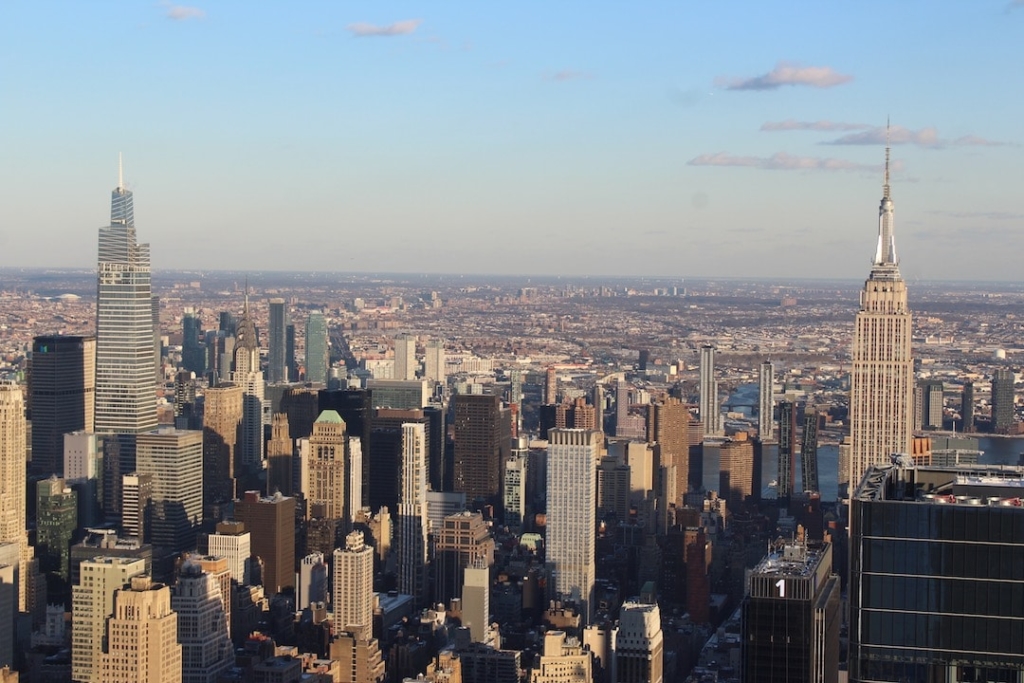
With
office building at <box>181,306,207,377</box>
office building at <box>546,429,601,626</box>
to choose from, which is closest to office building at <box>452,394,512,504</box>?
office building at <box>546,429,601,626</box>

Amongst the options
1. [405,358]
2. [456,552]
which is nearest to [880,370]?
[456,552]

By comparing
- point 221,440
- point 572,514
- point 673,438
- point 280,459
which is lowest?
point 572,514

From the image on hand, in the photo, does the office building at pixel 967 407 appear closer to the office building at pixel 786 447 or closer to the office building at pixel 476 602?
the office building at pixel 786 447

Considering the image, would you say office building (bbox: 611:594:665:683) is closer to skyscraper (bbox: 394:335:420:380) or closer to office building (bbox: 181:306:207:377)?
skyscraper (bbox: 394:335:420:380)

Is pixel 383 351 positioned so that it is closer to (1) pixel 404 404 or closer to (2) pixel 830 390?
(1) pixel 404 404

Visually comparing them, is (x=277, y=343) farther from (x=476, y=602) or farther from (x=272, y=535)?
(x=476, y=602)

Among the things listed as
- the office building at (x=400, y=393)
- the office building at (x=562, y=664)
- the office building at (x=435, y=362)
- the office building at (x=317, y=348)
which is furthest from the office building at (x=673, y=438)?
the office building at (x=562, y=664)

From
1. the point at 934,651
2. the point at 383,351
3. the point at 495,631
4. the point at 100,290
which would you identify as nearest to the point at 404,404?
the point at 383,351

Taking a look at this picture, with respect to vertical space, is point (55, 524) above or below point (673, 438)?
below
